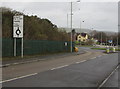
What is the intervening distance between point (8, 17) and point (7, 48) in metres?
5.79

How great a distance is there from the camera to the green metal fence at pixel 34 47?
23.2 metres

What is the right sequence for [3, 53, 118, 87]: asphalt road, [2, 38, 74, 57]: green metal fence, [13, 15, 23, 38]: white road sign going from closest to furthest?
1. [3, 53, 118, 87]: asphalt road
2. [2, 38, 74, 57]: green metal fence
3. [13, 15, 23, 38]: white road sign

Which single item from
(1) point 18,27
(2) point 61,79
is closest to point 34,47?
(1) point 18,27

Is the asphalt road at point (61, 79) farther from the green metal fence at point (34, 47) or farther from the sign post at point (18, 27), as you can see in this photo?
the sign post at point (18, 27)

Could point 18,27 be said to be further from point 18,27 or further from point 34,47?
point 34,47

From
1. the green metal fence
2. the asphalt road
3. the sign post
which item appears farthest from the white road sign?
the asphalt road

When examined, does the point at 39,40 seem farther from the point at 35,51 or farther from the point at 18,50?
the point at 18,50

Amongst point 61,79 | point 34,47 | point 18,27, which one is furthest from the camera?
point 34,47

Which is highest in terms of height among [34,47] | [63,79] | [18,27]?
[18,27]

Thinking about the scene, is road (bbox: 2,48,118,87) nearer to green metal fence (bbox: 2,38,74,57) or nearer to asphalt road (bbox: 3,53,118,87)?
asphalt road (bbox: 3,53,118,87)

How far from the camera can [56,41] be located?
120 ft

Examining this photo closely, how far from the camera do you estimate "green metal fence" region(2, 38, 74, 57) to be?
23172 mm

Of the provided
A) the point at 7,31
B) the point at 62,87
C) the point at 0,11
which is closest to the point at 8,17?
the point at 0,11

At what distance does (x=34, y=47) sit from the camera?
28750mm
